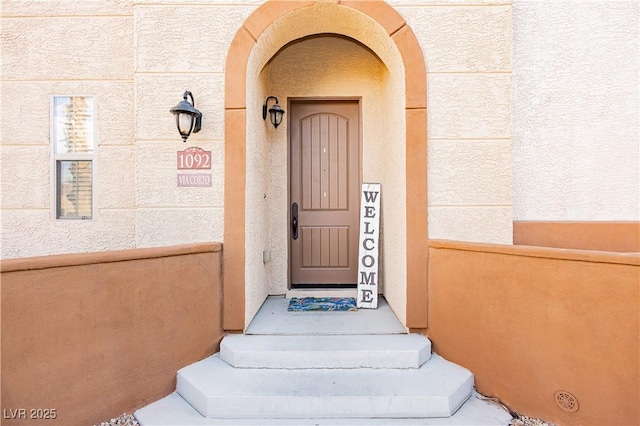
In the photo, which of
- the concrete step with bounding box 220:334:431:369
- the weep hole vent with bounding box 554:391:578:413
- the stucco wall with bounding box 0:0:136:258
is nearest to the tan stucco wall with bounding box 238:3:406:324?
the concrete step with bounding box 220:334:431:369

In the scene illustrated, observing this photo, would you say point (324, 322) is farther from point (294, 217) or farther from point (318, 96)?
point (318, 96)

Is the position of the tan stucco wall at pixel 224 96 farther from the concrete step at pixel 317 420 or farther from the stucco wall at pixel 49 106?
the concrete step at pixel 317 420

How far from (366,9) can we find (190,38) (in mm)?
1732

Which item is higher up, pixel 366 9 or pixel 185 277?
pixel 366 9

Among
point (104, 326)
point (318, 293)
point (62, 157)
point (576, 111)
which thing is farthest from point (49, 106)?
point (576, 111)

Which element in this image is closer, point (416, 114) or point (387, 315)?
point (416, 114)

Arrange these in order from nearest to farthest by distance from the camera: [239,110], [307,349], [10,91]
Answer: [307,349] → [239,110] → [10,91]

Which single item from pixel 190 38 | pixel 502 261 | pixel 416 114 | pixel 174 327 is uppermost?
pixel 190 38

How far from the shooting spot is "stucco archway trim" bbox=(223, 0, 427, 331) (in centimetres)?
277

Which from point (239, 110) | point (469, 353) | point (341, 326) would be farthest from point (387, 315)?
point (239, 110)

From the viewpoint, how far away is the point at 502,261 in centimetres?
233

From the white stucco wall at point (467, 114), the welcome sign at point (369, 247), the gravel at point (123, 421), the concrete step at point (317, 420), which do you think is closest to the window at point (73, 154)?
the gravel at point (123, 421)

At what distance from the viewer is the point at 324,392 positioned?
219 cm

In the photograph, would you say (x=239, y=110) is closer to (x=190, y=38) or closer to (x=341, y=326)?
(x=190, y=38)
